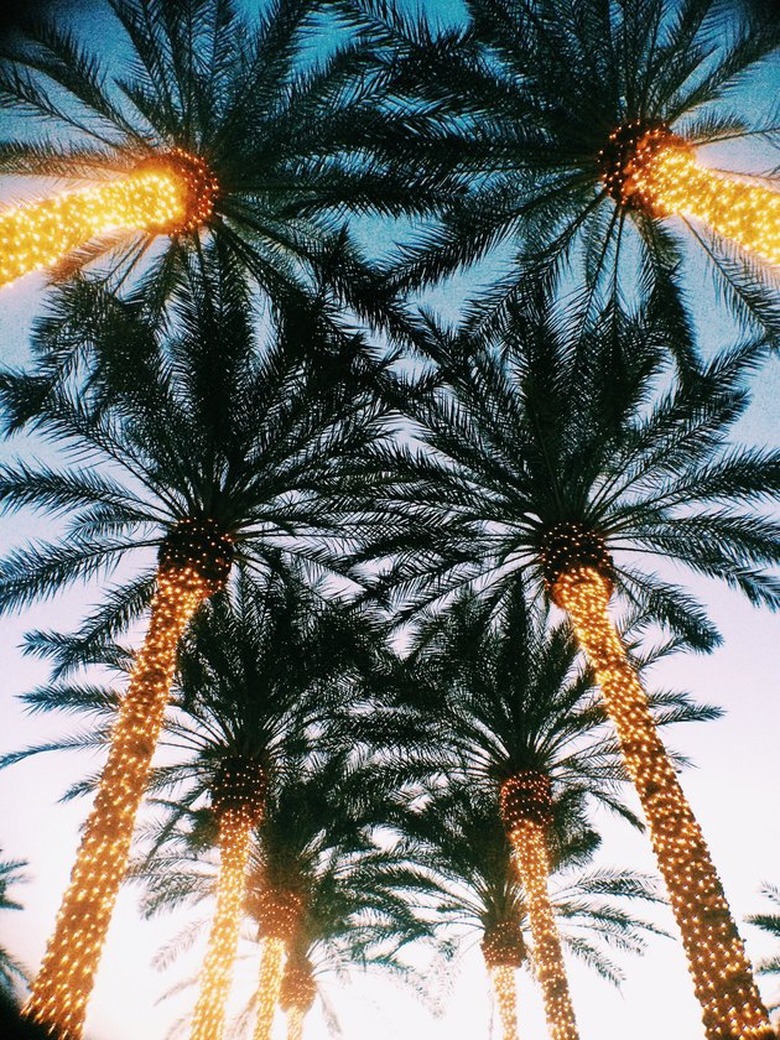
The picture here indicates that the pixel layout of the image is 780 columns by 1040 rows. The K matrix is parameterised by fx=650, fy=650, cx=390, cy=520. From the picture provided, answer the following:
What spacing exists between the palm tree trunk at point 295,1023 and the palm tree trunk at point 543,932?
9381mm

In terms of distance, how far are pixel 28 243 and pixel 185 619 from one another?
12.7 feet

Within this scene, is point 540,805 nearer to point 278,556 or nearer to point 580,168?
point 278,556

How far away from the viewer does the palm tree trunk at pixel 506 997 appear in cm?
1176

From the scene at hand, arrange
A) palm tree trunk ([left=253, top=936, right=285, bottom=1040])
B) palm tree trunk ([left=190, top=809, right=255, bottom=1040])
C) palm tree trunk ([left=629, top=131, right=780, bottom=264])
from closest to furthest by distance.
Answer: palm tree trunk ([left=629, top=131, right=780, bottom=264])
palm tree trunk ([left=190, top=809, right=255, bottom=1040])
palm tree trunk ([left=253, top=936, right=285, bottom=1040])

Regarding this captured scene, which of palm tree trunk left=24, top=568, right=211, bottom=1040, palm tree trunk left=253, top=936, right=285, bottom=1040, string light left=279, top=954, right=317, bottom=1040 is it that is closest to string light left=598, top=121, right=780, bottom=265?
palm tree trunk left=24, top=568, right=211, bottom=1040

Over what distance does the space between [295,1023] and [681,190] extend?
18.6 metres

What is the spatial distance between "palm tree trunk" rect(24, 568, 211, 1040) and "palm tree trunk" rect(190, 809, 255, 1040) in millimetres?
3438

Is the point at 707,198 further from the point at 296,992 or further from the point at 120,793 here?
the point at 296,992

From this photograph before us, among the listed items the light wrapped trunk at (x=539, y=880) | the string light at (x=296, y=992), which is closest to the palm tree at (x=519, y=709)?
the light wrapped trunk at (x=539, y=880)

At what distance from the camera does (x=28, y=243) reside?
5496 millimetres

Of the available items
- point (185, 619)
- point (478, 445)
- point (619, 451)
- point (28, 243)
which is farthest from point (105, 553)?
point (619, 451)

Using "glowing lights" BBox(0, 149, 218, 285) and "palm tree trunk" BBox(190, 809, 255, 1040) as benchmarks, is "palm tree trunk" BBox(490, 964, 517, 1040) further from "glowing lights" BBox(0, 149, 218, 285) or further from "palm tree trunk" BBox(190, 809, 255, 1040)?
"glowing lights" BBox(0, 149, 218, 285)

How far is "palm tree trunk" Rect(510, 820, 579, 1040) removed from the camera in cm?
890

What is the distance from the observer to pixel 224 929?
331 inches
